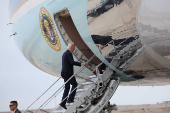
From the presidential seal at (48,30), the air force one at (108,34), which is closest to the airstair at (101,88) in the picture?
the air force one at (108,34)

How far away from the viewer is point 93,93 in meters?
5.43

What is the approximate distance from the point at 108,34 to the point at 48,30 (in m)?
1.78

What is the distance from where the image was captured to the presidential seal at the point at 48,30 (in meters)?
5.75

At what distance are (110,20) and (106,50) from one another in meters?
0.70

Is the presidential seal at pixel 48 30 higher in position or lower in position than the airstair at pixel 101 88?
higher

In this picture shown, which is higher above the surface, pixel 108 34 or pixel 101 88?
pixel 108 34

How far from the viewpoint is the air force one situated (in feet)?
13.3

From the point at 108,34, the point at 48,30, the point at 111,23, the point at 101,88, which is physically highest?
the point at 48,30

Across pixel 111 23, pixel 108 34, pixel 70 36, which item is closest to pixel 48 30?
pixel 70 36

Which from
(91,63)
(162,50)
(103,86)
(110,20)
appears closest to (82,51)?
(91,63)

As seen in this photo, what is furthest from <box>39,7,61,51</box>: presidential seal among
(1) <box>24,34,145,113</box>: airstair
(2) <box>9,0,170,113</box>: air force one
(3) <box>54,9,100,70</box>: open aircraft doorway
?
(1) <box>24,34,145,113</box>: airstair

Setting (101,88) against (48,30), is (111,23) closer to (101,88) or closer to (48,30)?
(101,88)

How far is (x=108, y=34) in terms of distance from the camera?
4730mm

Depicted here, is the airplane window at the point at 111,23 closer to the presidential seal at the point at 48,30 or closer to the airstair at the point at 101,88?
the airstair at the point at 101,88
